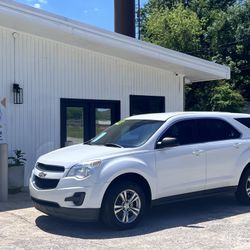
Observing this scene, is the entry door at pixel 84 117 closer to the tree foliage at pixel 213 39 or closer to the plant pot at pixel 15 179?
the plant pot at pixel 15 179

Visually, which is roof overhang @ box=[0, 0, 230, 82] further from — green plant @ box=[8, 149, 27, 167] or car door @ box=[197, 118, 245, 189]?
car door @ box=[197, 118, 245, 189]

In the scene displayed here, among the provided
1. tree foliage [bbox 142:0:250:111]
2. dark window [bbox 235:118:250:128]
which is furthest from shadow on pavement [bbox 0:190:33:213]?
tree foliage [bbox 142:0:250:111]

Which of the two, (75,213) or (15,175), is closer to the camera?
(75,213)

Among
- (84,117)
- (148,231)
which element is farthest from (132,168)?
(84,117)

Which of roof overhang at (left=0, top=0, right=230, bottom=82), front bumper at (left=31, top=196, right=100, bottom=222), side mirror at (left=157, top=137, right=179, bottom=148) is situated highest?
roof overhang at (left=0, top=0, right=230, bottom=82)

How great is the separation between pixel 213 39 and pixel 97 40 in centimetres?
2206

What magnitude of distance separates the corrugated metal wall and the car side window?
174 inches

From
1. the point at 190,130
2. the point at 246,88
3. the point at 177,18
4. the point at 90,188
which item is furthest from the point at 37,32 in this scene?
the point at 246,88

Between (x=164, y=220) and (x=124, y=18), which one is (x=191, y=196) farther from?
(x=124, y=18)

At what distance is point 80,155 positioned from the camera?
7.76 meters

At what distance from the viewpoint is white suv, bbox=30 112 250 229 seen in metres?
7.35

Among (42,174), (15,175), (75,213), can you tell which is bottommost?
(75,213)

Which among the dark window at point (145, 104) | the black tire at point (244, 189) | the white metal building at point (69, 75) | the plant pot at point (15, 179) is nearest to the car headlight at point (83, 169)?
the black tire at point (244, 189)

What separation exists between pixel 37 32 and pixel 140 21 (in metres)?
28.3
